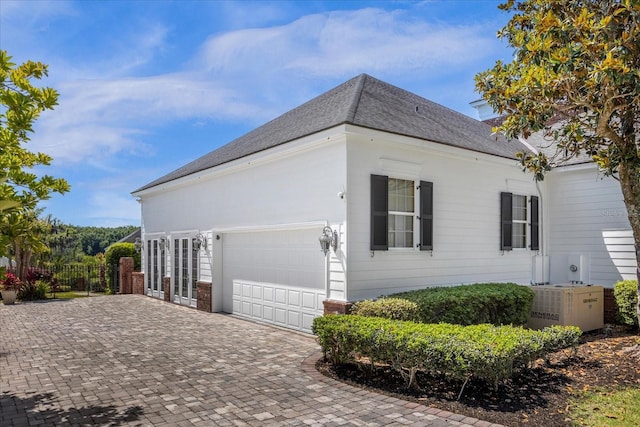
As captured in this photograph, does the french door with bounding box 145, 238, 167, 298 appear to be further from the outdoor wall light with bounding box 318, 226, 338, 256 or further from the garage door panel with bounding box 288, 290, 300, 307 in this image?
the outdoor wall light with bounding box 318, 226, 338, 256

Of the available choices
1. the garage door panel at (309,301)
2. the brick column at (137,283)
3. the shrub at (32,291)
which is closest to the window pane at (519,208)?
the garage door panel at (309,301)

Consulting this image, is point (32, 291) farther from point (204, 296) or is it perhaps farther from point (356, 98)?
point (356, 98)

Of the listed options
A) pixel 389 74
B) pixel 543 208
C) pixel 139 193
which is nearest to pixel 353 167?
pixel 389 74

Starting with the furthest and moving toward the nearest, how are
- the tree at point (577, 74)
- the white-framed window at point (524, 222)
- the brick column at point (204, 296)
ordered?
the brick column at point (204, 296), the white-framed window at point (524, 222), the tree at point (577, 74)

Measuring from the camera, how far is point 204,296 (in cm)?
1351

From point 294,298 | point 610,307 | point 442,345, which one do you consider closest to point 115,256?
point 294,298

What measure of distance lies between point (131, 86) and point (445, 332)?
1261 centimetres

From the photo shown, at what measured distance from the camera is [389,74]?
14.0 meters

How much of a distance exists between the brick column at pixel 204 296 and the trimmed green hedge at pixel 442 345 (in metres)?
7.06

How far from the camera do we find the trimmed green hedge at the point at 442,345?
5.41 metres

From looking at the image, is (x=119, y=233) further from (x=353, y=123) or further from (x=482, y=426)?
(x=482, y=426)

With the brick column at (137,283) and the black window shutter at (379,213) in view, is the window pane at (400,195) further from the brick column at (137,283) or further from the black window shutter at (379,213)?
the brick column at (137,283)

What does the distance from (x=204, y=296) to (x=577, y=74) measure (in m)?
11.0

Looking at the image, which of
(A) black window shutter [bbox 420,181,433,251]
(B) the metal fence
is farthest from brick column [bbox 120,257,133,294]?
(A) black window shutter [bbox 420,181,433,251]
